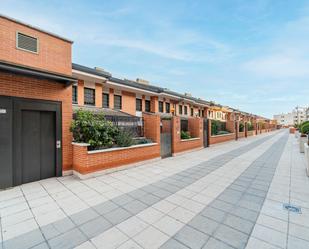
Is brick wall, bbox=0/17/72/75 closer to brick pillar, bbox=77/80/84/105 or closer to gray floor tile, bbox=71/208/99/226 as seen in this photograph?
brick pillar, bbox=77/80/84/105

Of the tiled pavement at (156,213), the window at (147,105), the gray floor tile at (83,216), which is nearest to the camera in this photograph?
the tiled pavement at (156,213)

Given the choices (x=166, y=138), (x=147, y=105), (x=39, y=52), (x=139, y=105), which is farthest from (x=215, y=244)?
(x=147, y=105)

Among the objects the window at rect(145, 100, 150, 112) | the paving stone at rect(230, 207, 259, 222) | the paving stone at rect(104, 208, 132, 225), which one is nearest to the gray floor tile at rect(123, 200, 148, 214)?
the paving stone at rect(104, 208, 132, 225)

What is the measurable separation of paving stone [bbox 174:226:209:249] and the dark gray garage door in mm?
5067

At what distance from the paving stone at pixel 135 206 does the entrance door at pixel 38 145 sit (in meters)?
3.68

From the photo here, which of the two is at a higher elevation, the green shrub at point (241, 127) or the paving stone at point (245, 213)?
the green shrub at point (241, 127)

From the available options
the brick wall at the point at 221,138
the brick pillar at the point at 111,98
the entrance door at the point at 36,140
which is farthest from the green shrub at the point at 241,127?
the entrance door at the point at 36,140

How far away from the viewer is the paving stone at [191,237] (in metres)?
2.56

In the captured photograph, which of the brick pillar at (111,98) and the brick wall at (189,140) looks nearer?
the brick wall at (189,140)

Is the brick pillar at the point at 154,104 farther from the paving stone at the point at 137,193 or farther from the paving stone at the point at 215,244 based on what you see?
the paving stone at the point at 215,244

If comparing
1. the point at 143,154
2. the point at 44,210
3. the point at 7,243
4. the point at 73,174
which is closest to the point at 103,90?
the point at 143,154

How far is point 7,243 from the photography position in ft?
8.49

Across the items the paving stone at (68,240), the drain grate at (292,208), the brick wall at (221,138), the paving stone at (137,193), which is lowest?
the drain grate at (292,208)

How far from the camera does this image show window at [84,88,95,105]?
34.4ft
